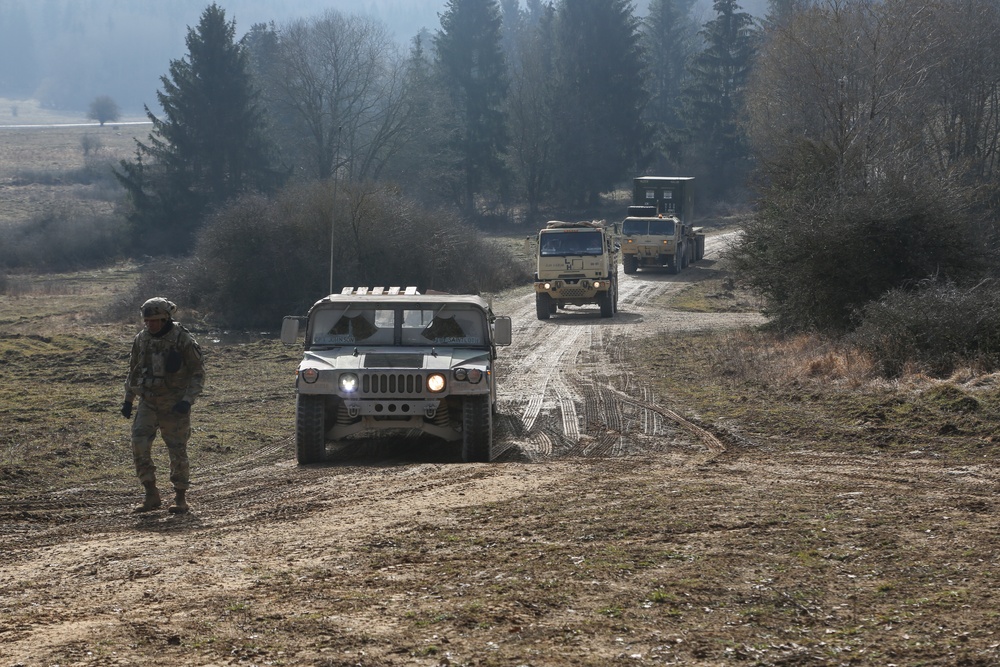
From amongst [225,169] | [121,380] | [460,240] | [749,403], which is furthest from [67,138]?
[749,403]

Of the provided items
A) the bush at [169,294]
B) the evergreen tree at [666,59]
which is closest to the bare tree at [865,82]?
the bush at [169,294]

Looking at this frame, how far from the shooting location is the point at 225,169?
166 ft

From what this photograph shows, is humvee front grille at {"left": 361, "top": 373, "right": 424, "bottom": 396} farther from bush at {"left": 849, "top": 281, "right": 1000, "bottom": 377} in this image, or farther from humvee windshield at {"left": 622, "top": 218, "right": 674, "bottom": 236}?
humvee windshield at {"left": 622, "top": 218, "right": 674, "bottom": 236}

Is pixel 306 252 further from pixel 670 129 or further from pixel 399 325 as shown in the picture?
pixel 670 129

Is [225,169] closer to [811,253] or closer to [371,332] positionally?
[811,253]

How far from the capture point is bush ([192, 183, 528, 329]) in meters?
31.1

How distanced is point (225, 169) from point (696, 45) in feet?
178

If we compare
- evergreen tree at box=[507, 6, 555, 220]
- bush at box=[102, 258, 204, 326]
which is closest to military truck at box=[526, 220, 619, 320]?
bush at box=[102, 258, 204, 326]

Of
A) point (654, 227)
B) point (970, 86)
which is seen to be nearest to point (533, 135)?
point (970, 86)

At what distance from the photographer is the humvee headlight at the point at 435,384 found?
33.0ft

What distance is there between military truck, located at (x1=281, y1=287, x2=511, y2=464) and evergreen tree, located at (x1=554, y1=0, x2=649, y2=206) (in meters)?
55.6

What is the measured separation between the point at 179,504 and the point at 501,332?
12.9 ft

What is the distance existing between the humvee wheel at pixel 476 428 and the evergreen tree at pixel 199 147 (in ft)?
131

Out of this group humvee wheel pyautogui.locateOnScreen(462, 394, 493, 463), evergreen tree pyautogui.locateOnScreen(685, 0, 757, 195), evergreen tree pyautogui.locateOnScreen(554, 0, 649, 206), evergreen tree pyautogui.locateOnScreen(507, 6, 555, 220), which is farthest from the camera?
evergreen tree pyautogui.locateOnScreen(685, 0, 757, 195)
